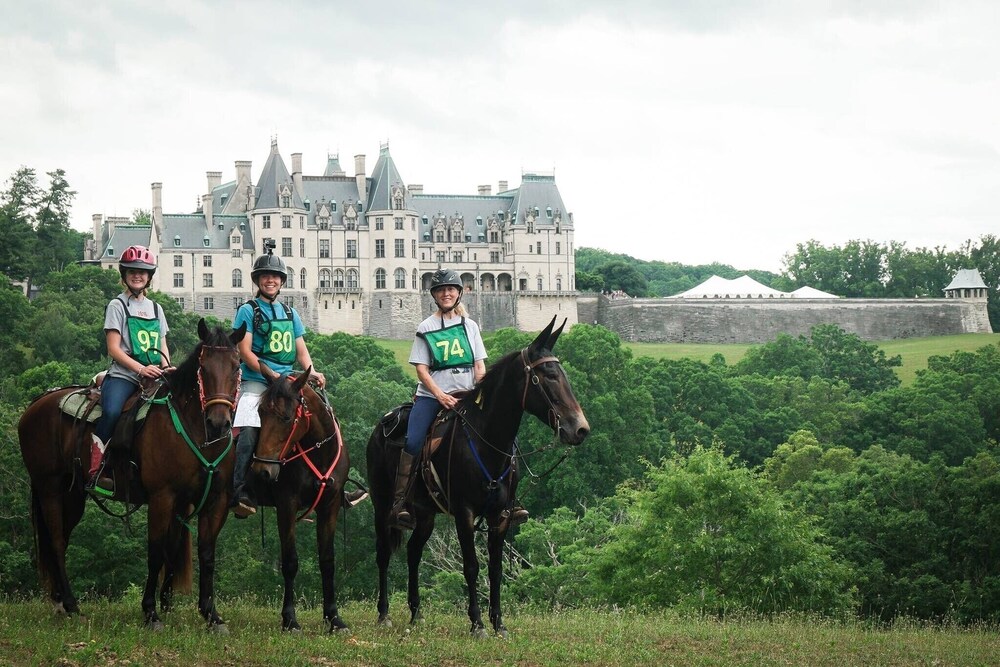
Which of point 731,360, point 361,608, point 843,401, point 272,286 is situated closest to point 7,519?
point 361,608

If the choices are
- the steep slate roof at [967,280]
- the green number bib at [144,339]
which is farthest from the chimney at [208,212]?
the green number bib at [144,339]

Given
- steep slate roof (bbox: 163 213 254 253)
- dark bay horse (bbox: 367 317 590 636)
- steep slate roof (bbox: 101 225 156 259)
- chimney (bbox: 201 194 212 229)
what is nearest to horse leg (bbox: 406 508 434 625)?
dark bay horse (bbox: 367 317 590 636)

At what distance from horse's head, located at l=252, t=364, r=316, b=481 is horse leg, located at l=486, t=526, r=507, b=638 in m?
1.84

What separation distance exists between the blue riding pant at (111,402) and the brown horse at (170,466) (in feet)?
0.45

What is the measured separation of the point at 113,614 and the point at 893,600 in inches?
940

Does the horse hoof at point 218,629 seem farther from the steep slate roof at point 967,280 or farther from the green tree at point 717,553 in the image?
the steep slate roof at point 967,280

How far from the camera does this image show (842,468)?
53.7 metres

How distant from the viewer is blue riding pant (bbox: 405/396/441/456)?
1200 centimetres

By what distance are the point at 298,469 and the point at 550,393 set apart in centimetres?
223

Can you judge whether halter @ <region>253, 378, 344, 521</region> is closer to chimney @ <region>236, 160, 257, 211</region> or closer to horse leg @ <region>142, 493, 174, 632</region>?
horse leg @ <region>142, 493, 174, 632</region>

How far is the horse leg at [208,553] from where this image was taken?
11035 mm

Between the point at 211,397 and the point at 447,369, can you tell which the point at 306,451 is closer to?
the point at 211,397

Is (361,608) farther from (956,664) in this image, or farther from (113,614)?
(956,664)

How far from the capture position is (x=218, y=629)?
10773 millimetres
